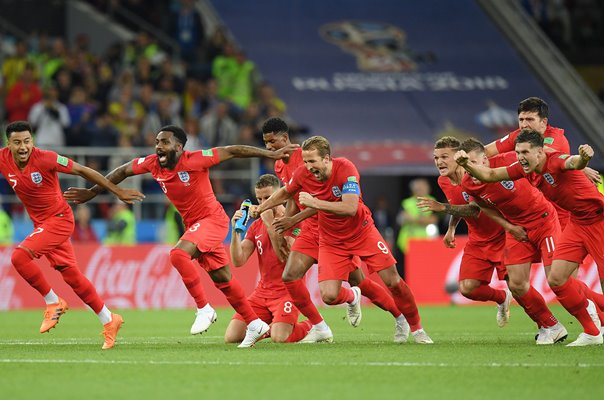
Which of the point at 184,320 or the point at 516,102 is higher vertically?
the point at 516,102

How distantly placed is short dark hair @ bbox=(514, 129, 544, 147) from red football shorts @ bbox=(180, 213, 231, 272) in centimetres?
342

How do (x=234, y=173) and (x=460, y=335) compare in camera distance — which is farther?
(x=234, y=173)

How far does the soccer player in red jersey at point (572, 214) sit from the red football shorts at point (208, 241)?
115 inches

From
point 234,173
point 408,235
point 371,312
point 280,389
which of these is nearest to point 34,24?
point 234,173

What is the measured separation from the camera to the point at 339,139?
28453mm

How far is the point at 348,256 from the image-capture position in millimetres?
13000

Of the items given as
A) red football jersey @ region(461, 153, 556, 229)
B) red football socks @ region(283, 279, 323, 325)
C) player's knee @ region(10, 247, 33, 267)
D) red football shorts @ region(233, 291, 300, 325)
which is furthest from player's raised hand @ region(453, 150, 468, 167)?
player's knee @ region(10, 247, 33, 267)

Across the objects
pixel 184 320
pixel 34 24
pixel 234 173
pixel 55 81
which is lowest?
pixel 184 320

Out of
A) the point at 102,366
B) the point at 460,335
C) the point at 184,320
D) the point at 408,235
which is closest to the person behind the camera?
the point at 102,366

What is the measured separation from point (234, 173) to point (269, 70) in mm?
6199

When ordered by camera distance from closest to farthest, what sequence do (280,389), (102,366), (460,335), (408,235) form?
(280,389)
(102,366)
(460,335)
(408,235)

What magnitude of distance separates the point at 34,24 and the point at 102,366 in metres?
20.1

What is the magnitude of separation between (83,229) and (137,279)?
5.90 ft

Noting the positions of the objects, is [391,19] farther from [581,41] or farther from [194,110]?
[194,110]
